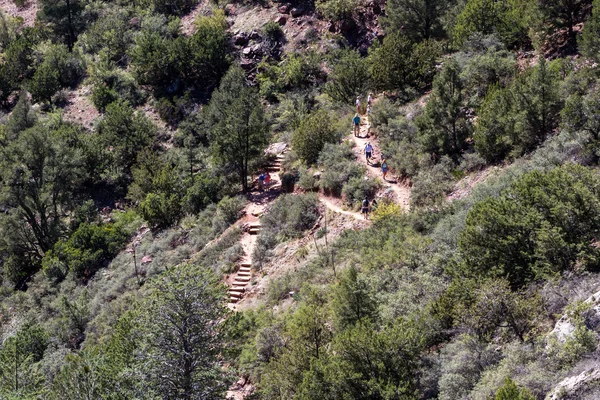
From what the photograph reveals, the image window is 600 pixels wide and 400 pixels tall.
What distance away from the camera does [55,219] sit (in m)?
44.9

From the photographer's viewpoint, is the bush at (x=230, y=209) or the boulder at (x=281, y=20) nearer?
the bush at (x=230, y=209)

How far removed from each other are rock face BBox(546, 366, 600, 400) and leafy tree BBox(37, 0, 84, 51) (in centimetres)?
6195

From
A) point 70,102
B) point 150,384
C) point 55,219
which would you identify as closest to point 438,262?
point 150,384

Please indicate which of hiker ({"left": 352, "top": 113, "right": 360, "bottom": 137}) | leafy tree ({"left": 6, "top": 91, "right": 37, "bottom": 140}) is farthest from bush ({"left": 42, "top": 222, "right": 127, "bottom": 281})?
hiker ({"left": 352, "top": 113, "right": 360, "bottom": 137})

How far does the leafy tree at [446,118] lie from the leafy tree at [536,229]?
41.3 ft

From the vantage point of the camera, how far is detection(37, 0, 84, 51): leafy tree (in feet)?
209

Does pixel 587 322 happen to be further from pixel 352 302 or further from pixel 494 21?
pixel 494 21

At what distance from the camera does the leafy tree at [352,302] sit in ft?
58.9

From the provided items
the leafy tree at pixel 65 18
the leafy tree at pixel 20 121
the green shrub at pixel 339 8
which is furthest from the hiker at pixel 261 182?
the leafy tree at pixel 65 18

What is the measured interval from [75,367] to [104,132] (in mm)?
33058

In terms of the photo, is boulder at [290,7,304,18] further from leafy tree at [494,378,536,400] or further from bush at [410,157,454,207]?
leafy tree at [494,378,536,400]

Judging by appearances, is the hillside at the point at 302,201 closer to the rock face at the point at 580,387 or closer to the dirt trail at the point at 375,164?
the rock face at the point at 580,387

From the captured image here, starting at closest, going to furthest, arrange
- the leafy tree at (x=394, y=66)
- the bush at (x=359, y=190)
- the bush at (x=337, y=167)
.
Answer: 1. the bush at (x=359, y=190)
2. the bush at (x=337, y=167)
3. the leafy tree at (x=394, y=66)

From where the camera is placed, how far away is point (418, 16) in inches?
1697
